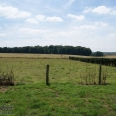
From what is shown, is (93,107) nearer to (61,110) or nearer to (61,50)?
(61,110)

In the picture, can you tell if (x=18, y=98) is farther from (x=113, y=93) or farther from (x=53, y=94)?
(x=113, y=93)

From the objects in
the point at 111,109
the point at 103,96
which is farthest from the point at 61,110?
the point at 103,96

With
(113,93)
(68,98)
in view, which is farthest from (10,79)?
(113,93)

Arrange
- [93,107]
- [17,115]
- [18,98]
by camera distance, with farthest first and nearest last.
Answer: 1. [18,98]
2. [93,107]
3. [17,115]

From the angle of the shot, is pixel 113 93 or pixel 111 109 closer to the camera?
pixel 111 109

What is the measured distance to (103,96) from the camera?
23.6 ft

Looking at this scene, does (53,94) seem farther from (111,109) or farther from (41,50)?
(41,50)

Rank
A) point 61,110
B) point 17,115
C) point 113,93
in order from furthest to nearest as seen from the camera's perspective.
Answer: point 113,93 < point 61,110 < point 17,115

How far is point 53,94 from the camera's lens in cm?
719

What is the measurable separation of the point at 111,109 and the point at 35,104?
2.54 metres

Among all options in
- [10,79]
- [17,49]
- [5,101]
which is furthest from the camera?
[17,49]

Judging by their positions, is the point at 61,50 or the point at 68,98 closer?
the point at 68,98

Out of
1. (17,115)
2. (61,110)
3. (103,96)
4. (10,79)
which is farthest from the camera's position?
(10,79)

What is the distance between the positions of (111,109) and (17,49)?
120315mm
